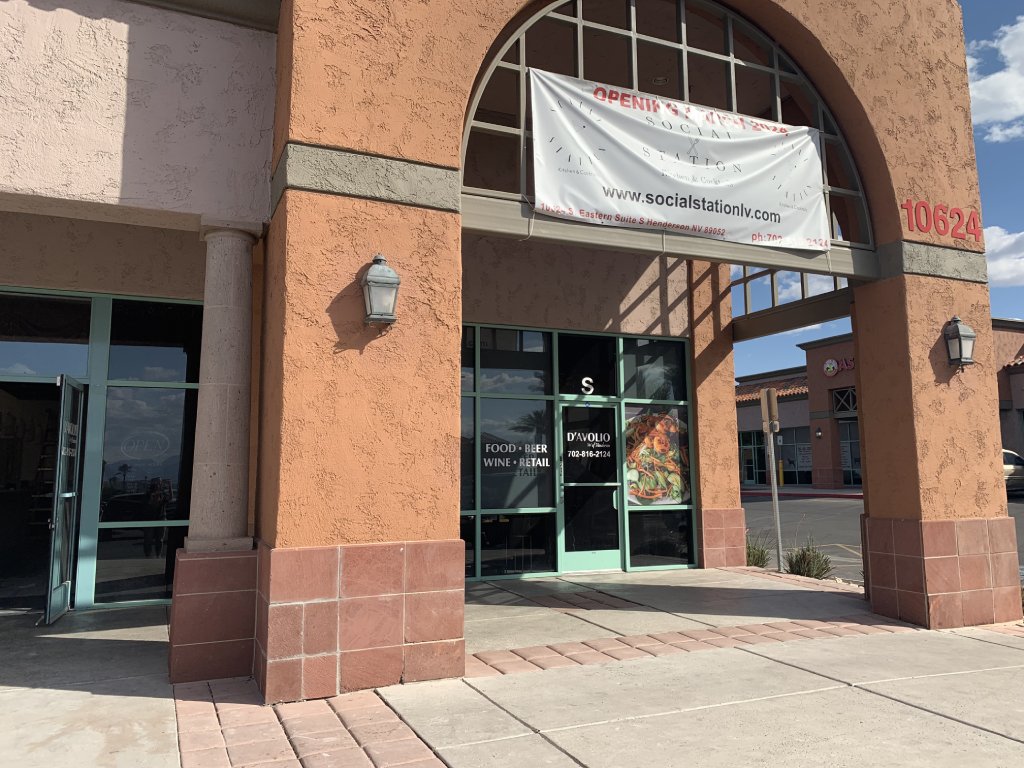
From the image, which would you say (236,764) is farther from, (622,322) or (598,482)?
(622,322)

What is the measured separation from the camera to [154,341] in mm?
8234

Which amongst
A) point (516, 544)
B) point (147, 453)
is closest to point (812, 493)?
point (516, 544)

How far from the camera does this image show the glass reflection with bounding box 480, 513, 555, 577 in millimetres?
9516

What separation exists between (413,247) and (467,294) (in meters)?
4.13

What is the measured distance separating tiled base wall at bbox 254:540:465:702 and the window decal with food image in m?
5.48

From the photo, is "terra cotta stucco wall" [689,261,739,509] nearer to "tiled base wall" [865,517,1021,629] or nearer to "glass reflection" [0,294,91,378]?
"tiled base wall" [865,517,1021,629]

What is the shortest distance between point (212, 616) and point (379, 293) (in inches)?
105

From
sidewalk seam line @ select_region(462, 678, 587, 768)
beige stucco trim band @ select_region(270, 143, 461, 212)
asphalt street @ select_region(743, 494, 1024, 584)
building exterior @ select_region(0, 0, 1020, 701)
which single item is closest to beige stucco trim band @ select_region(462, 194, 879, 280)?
building exterior @ select_region(0, 0, 1020, 701)

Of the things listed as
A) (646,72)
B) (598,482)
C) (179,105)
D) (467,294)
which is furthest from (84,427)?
(646,72)

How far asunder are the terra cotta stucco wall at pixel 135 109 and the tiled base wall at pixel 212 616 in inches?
108

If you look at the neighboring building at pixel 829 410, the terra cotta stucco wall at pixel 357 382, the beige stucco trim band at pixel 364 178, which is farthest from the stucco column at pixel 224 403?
the neighboring building at pixel 829 410

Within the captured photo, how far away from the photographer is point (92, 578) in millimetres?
7719

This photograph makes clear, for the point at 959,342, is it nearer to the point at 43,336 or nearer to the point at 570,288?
the point at 570,288

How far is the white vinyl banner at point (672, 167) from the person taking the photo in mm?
6266
